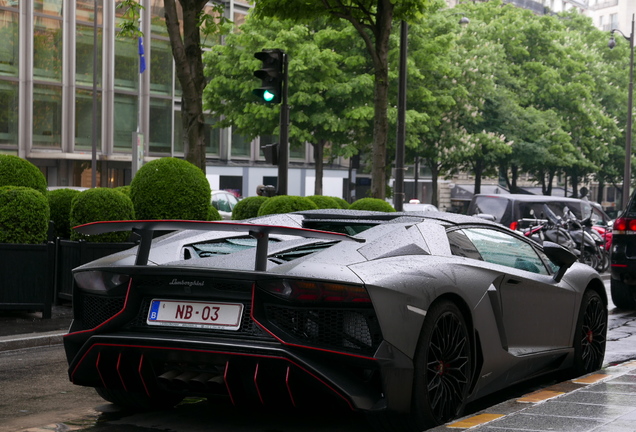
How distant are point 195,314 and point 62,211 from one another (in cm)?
829

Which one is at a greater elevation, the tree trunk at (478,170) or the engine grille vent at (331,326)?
the tree trunk at (478,170)

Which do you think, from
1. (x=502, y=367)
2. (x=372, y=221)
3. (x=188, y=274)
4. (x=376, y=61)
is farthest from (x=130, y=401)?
(x=376, y=61)

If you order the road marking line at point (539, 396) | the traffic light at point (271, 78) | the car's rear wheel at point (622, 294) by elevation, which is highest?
the traffic light at point (271, 78)

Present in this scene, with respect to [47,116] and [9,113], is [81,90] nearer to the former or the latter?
[47,116]

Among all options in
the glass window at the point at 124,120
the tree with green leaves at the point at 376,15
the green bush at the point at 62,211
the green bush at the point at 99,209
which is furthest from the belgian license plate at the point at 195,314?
the glass window at the point at 124,120

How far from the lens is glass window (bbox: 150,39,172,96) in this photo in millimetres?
46406

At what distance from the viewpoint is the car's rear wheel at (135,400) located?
571cm

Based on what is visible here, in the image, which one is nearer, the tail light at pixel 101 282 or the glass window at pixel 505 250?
the tail light at pixel 101 282

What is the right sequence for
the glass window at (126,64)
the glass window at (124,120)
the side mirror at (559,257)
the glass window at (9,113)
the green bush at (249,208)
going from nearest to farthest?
the side mirror at (559,257) → the green bush at (249,208) → the glass window at (9,113) → the glass window at (126,64) → the glass window at (124,120)

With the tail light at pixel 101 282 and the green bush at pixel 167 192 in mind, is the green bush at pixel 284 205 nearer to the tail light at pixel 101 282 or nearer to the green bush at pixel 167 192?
the green bush at pixel 167 192

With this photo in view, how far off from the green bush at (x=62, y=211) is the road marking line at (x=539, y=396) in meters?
7.95

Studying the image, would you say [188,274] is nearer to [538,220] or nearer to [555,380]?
[555,380]

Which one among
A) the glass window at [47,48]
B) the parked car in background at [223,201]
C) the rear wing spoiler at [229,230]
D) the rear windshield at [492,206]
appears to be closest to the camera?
→ the rear wing spoiler at [229,230]

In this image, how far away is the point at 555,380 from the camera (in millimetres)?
7238
